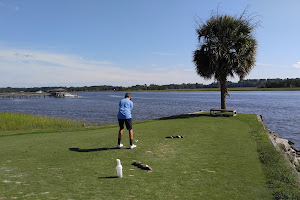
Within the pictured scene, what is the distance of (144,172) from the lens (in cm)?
771

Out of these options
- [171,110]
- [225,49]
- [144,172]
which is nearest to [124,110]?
[144,172]

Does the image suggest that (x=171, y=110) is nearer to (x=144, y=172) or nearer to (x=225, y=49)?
(x=225, y=49)

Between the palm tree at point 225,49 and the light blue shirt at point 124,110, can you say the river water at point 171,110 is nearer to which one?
the palm tree at point 225,49

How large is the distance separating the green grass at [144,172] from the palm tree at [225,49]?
14.0m

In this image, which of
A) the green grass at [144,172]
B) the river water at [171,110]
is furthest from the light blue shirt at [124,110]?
the river water at [171,110]

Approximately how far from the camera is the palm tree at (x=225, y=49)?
24.8m

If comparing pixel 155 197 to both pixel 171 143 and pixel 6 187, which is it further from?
pixel 171 143

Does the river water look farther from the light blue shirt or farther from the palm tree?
the light blue shirt

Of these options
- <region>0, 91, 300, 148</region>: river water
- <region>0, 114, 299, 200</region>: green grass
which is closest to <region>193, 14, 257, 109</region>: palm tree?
<region>0, 91, 300, 148</region>: river water

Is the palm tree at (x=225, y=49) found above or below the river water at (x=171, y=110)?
above

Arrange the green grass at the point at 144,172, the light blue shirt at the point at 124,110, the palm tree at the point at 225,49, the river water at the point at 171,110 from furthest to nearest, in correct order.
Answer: the river water at the point at 171,110, the palm tree at the point at 225,49, the light blue shirt at the point at 124,110, the green grass at the point at 144,172

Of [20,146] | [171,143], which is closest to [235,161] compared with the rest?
[171,143]

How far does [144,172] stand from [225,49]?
66.2 ft

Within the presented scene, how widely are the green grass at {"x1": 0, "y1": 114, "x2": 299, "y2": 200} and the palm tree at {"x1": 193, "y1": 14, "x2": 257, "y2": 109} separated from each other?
14.0m
